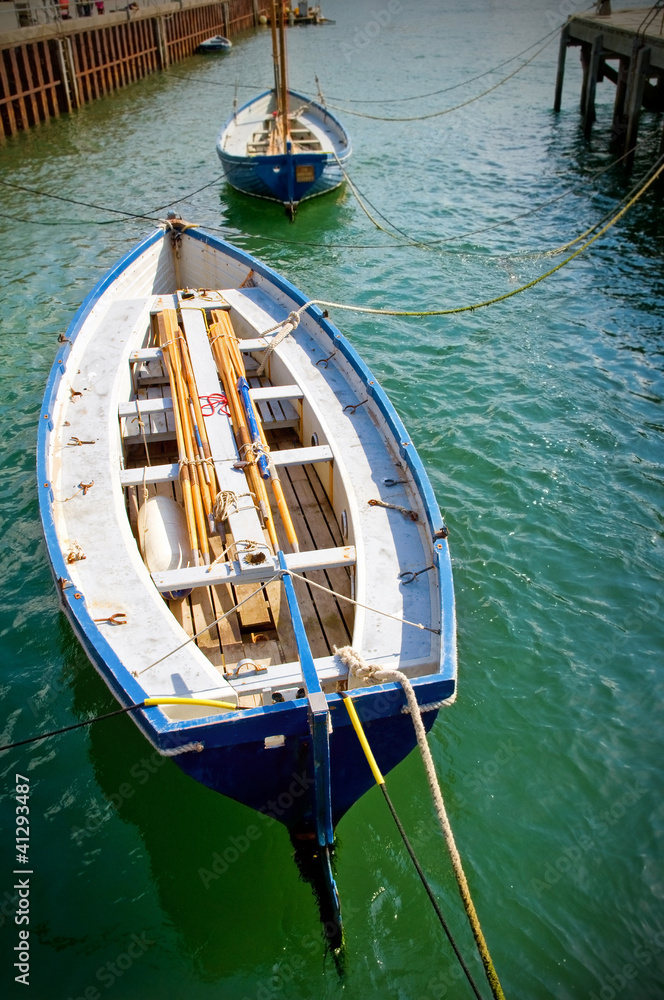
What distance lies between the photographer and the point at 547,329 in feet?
47.3

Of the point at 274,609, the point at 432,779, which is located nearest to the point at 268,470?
the point at 274,609

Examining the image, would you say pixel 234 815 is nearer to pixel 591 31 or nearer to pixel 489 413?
pixel 489 413

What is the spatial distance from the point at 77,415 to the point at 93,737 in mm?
3847

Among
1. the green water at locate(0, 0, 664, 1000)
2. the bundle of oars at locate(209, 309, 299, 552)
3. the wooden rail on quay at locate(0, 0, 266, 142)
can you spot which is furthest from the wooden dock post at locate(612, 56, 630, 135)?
the bundle of oars at locate(209, 309, 299, 552)

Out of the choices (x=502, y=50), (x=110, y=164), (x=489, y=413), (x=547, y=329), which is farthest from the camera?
(x=502, y=50)

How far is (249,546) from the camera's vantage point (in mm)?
6586

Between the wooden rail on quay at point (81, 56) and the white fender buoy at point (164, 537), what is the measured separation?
26.4m

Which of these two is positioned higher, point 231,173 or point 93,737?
point 231,173

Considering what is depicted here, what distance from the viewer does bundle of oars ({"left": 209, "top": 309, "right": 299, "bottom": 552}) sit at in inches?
279

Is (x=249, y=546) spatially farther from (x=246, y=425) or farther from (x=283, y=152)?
(x=283, y=152)

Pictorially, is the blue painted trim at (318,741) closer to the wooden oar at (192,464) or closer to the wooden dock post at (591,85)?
the wooden oar at (192,464)

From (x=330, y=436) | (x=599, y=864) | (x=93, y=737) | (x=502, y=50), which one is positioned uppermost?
(x=502, y=50)

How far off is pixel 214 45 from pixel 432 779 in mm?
56428

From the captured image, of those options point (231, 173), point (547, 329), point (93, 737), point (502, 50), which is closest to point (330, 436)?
point (93, 737)
